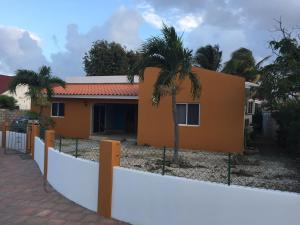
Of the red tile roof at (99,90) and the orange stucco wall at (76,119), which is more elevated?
the red tile roof at (99,90)

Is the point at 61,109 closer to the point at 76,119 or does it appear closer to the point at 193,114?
the point at 76,119

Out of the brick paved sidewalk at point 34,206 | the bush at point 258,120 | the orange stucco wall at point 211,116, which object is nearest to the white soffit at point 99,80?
the orange stucco wall at point 211,116

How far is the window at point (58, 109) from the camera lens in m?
24.4

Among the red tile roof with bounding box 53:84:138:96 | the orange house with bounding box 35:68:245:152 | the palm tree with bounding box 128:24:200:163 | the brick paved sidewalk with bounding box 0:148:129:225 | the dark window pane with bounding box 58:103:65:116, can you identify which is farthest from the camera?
the dark window pane with bounding box 58:103:65:116

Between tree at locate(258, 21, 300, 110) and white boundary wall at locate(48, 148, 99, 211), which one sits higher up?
tree at locate(258, 21, 300, 110)

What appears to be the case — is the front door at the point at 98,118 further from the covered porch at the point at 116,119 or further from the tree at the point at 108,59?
the tree at the point at 108,59

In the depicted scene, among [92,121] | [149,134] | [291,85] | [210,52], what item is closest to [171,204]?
[291,85]

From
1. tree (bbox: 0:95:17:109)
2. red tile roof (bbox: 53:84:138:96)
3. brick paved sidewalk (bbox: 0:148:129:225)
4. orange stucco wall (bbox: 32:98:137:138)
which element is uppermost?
red tile roof (bbox: 53:84:138:96)

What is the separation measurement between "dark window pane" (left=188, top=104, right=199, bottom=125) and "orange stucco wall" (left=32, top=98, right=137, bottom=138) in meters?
6.73

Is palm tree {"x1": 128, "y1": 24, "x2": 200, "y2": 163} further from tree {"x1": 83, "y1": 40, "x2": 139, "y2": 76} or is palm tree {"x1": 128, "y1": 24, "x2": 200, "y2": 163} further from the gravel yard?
tree {"x1": 83, "y1": 40, "x2": 139, "y2": 76}

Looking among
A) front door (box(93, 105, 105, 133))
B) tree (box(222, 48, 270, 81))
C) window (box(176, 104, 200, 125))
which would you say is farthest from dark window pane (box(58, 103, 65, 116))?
tree (box(222, 48, 270, 81))

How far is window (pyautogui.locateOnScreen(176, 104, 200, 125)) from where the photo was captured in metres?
18.3

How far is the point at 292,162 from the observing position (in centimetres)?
1509

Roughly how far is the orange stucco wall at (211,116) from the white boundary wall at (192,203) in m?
10.5
